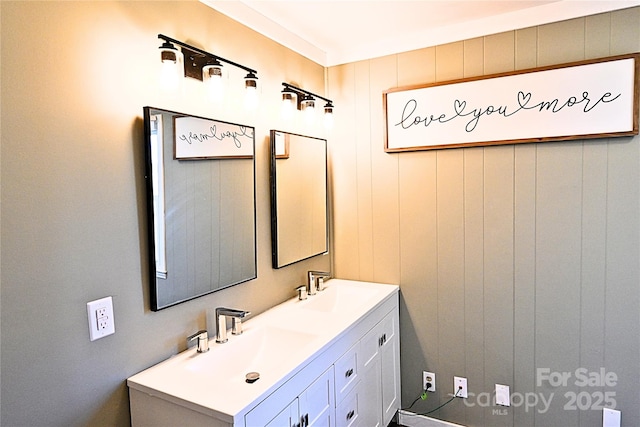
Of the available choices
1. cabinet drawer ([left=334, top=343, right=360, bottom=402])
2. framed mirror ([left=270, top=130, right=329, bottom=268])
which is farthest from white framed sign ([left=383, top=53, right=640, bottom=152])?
cabinet drawer ([left=334, top=343, right=360, bottom=402])

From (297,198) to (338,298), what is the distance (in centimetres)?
68

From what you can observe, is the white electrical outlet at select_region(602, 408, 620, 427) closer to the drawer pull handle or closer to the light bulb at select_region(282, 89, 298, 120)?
the drawer pull handle

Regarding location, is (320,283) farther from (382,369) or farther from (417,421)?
(417,421)

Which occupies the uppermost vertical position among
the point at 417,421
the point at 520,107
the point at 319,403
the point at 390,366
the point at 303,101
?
the point at 303,101

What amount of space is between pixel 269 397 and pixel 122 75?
120 cm

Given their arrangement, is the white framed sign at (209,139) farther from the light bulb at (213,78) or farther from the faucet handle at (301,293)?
the faucet handle at (301,293)

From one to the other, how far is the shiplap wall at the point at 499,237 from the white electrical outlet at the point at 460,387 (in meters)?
0.03

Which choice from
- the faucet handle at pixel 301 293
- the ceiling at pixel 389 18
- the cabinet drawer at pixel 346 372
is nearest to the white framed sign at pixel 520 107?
the ceiling at pixel 389 18

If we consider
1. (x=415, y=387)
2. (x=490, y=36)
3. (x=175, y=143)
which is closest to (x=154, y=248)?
(x=175, y=143)

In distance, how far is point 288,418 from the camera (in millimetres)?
1459

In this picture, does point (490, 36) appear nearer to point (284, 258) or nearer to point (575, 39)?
point (575, 39)

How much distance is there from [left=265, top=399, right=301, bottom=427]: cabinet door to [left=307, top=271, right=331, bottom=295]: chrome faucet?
0.99m

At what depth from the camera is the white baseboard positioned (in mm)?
2498

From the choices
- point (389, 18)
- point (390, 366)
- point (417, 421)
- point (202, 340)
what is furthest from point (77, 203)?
point (417, 421)
